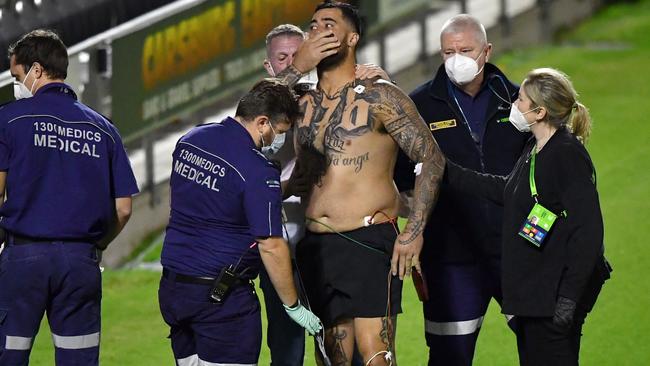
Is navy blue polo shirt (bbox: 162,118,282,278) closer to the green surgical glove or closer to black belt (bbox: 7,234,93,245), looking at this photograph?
the green surgical glove

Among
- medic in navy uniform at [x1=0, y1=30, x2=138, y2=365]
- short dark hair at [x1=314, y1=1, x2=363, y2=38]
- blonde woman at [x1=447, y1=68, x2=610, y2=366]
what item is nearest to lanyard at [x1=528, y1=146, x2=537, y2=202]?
blonde woman at [x1=447, y1=68, x2=610, y2=366]

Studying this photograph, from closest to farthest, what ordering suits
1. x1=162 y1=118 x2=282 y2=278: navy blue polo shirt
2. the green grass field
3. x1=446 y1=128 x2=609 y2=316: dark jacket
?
x1=162 y1=118 x2=282 y2=278: navy blue polo shirt, x1=446 y1=128 x2=609 y2=316: dark jacket, the green grass field

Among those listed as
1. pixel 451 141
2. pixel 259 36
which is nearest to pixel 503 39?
pixel 259 36

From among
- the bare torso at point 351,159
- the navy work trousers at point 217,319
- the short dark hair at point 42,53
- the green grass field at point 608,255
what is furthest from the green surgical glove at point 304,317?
the green grass field at point 608,255

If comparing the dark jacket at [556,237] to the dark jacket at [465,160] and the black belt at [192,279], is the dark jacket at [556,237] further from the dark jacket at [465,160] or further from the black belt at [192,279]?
the black belt at [192,279]

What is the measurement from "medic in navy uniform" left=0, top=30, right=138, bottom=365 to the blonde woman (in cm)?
193

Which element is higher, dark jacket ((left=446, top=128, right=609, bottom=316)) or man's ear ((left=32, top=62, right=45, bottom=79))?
man's ear ((left=32, top=62, right=45, bottom=79))

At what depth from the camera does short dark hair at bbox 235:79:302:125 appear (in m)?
6.07

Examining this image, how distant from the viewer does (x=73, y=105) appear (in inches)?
255

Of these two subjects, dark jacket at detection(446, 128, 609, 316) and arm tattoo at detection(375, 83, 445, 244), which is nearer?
A: dark jacket at detection(446, 128, 609, 316)

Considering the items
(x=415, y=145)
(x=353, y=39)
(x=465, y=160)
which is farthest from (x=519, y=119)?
(x=353, y=39)

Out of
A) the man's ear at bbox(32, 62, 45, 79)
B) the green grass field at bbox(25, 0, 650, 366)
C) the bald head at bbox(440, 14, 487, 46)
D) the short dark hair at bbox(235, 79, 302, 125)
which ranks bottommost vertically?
the green grass field at bbox(25, 0, 650, 366)

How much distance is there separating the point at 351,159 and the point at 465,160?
2.62ft

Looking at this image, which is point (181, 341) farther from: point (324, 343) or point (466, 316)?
point (466, 316)
